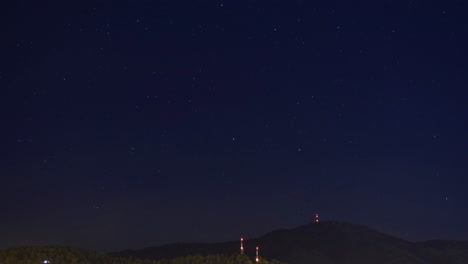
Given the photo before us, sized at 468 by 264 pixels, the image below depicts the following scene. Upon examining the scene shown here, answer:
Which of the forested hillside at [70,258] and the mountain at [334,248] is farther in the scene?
the mountain at [334,248]

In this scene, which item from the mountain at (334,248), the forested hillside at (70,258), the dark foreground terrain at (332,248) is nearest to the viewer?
the forested hillside at (70,258)

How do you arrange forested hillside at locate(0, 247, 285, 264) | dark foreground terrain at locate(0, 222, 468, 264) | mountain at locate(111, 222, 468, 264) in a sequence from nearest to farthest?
forested hillside at locate(0, 247, 285, 264) < dark foreground terrain at locate(0, 222, 468, 264) < mountain at locate(111, 222, 468, 264)

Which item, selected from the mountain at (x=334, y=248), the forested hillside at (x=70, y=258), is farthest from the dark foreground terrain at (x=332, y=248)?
the forested hillside at (x=70, y=258)

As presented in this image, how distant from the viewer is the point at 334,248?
100812 mm

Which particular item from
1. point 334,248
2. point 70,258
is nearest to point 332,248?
point 334,248

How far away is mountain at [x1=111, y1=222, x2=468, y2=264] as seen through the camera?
93125 mm

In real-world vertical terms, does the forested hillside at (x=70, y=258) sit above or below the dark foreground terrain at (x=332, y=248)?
A: below

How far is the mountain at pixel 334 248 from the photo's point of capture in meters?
93.1

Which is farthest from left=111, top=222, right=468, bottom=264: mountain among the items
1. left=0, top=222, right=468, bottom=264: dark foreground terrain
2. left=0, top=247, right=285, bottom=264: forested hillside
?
left=0, top=247, right=285, bottom=264: forested hillside

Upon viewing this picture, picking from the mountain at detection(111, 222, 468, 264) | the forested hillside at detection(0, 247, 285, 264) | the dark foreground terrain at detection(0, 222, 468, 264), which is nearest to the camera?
the forested hillside at detection(0, 247, 285, 264)

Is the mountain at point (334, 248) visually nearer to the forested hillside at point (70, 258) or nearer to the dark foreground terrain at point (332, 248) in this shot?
the dark foreground terrain at point (332, 248)

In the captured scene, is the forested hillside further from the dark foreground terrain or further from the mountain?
the mountain

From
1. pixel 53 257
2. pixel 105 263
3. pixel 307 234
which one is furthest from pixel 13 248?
pixel 307 234

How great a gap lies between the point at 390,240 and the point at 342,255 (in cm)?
1580
